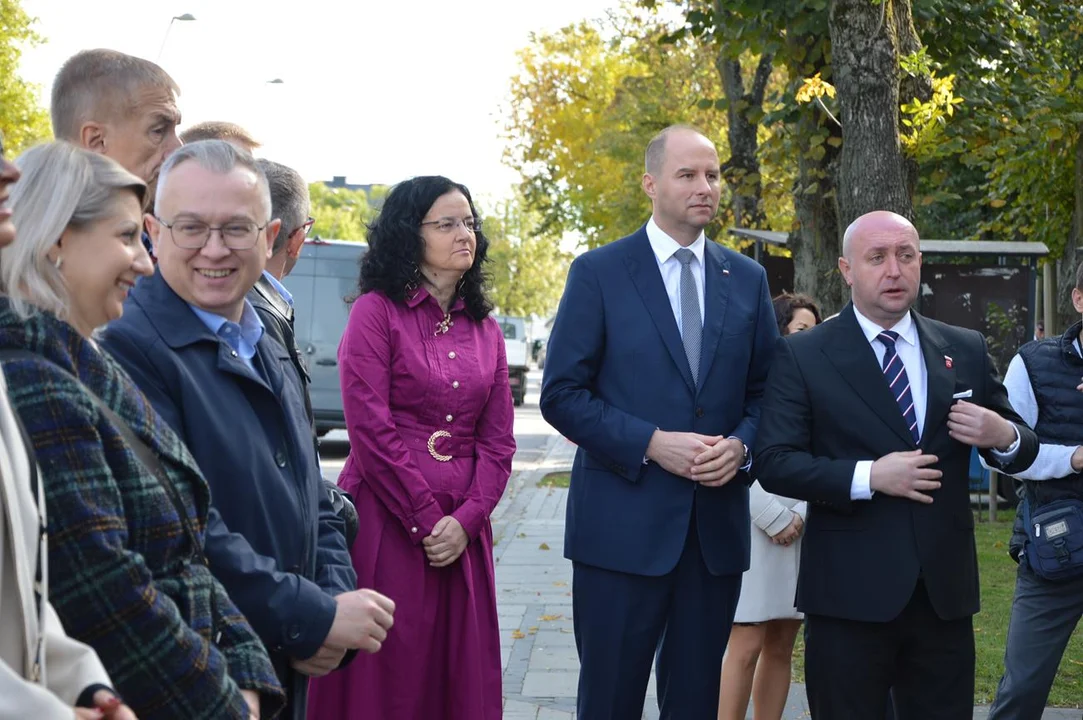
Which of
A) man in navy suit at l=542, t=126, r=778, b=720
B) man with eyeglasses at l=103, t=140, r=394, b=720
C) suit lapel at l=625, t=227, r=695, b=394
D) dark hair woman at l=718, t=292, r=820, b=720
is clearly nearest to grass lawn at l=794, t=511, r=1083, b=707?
dark hair woman at l=718, t=292, r=820, b=720

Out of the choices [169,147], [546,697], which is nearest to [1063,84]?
[546,697]

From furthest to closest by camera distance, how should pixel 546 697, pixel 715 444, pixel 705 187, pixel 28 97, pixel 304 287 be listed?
pixel 28 97 < pixel 304 287 < pixel 546 697 < pixel 705 187 < pixel 715 444

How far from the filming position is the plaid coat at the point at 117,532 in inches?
87.0

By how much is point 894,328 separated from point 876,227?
352 mm

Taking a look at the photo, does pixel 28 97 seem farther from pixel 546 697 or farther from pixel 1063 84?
pixel 546 697

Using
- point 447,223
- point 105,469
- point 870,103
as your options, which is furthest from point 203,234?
point 870,103

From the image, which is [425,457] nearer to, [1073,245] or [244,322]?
[244,322]

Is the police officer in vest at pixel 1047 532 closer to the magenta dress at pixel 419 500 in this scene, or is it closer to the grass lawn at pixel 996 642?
the grass lawn at pixel 996 642

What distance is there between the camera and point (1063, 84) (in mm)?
14281

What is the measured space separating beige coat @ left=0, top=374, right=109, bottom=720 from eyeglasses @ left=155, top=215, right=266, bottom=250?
4.10 ft

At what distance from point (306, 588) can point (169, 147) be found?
162 centimetres

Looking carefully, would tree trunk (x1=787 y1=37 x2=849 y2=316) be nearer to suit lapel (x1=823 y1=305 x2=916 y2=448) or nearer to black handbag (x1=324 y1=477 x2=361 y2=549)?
suit lapel (x1=823 y1=305 x2=916 y2=448)

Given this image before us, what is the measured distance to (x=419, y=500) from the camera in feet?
15.3

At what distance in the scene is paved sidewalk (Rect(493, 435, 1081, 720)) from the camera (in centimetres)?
662
